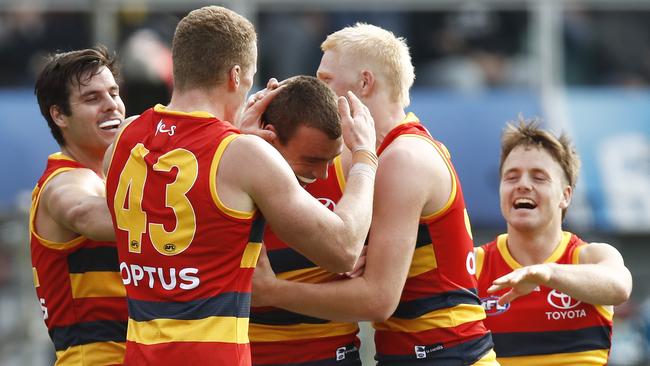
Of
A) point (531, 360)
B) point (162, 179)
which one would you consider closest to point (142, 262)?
point (162, 179)

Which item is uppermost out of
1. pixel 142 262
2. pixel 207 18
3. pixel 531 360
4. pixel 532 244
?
pixel 207 18

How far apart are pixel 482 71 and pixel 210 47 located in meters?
Answer: 10.3

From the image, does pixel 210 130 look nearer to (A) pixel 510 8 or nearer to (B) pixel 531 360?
(B) pixel 531 360

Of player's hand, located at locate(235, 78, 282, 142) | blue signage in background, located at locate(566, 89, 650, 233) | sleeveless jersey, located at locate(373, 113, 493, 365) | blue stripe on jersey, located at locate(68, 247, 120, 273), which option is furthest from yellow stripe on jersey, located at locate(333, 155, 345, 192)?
blue signage in background, located at locate(566, 89, 650, 233)

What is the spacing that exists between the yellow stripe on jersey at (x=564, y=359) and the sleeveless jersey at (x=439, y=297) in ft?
2.73

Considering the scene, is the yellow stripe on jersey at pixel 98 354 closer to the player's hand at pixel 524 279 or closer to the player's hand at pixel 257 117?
the player's hand at pixel 257 117

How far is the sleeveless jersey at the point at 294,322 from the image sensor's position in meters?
5.79

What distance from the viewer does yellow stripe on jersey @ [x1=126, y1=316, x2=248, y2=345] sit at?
506cm

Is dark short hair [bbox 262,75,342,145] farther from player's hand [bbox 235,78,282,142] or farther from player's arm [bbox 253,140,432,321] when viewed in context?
player's arm [bbox 253,140,432,321]

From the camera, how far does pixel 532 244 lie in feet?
22.4

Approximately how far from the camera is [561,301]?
21.6ft

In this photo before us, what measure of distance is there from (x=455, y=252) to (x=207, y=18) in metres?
1.55

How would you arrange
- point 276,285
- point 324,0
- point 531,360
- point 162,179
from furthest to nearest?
point 324,0
point 531,360
point 276,285
point 162,179

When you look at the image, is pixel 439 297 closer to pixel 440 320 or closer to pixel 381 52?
pixel 440 320
